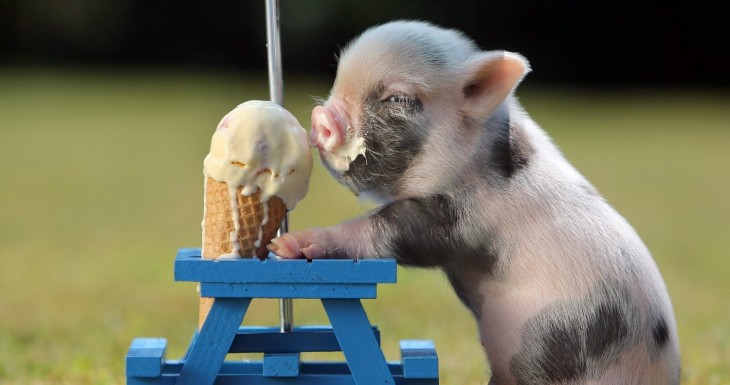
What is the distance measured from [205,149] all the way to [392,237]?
9.11m

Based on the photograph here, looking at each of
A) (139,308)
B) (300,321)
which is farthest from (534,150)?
(139,308)

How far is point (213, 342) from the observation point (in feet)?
8.77

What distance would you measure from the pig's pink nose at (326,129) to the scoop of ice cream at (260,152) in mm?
47

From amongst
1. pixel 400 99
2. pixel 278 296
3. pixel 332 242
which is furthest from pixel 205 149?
pixel 278 296

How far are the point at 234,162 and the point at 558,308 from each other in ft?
2.84

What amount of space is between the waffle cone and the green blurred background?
528mm

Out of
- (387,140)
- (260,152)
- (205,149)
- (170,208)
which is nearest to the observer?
(260,152)

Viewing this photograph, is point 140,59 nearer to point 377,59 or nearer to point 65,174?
point 65,174

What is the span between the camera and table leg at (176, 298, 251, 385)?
265 centimetres

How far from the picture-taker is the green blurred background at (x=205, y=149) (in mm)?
5074

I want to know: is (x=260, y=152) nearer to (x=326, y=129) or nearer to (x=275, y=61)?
(x=326, y=129)

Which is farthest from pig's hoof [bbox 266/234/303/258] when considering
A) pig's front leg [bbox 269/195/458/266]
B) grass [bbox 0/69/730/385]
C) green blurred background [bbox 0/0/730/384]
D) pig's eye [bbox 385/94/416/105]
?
grass [bbox 0/69/730/385]

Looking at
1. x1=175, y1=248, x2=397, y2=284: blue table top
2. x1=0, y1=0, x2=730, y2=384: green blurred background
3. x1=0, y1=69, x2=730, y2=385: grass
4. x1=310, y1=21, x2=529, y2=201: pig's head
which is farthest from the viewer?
x1=0, y1=0, x2=730, y2=384: green blurred background

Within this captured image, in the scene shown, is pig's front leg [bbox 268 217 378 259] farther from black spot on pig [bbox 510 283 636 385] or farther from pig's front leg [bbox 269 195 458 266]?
black spot on pig [bbox 510 283 636 385]
